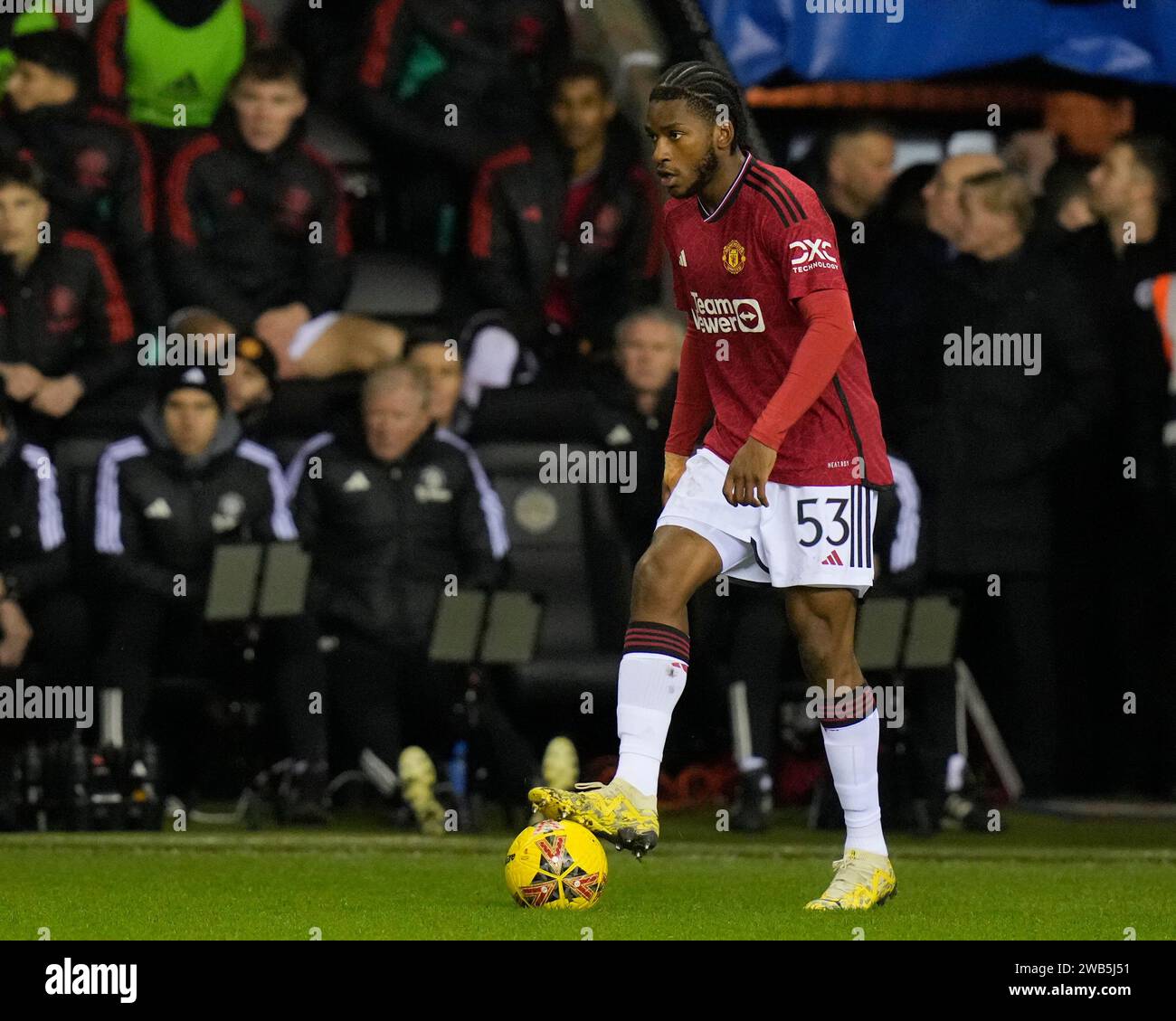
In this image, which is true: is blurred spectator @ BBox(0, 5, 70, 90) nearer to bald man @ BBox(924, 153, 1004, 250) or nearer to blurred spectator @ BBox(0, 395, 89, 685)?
blurred spectator @ BBox(0, 395, 89, 685)

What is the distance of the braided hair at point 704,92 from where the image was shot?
665 centimetres

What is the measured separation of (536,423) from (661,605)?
15.2ft

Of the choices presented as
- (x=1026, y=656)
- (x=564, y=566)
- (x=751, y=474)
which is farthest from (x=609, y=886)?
(x=564, y=566)

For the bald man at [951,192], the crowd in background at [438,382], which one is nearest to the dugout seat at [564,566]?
the crowd in background at [438,382]

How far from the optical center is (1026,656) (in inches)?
420

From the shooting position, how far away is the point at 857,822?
6832 millimetres

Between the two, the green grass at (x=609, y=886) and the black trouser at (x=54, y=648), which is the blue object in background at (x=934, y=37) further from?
the black trouser at (x=54, y=648)

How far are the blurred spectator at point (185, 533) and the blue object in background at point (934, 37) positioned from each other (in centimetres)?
277

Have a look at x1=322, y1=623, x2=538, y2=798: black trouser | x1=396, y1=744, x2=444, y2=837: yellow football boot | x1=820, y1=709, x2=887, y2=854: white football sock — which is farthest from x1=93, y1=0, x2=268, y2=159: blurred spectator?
x1=820, y1=709, x2=887, y2=854: white football sock

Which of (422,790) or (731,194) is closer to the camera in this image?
(731,194)

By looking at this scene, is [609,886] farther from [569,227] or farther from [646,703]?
[569,227]

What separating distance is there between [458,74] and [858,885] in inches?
230
